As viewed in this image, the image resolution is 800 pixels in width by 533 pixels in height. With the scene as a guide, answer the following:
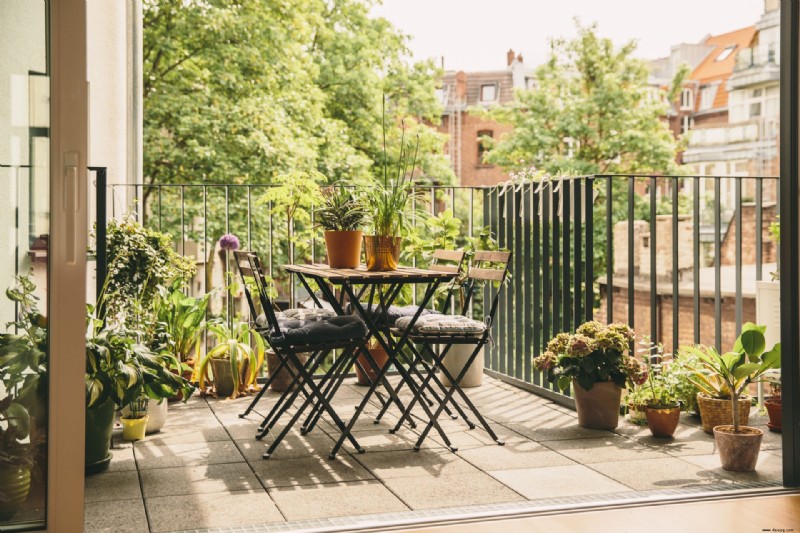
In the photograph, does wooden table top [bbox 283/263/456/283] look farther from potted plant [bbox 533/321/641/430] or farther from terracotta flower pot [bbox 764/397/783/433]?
terracotta flower pot [bbox 764/397/783/433]

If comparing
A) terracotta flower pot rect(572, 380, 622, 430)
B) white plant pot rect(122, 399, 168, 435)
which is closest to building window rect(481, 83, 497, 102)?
terracotta flower pot rect(572, 380, 622, 430)

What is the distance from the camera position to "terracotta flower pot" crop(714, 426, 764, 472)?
11.5 ft

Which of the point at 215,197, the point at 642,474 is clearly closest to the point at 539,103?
the point at 215,197

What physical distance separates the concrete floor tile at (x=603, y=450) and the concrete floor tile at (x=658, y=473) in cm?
7

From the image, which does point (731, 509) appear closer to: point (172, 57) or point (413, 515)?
point (413, 515)

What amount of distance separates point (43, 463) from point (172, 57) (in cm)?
1252

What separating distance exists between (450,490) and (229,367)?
7.58 feet

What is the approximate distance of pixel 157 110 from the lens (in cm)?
1314

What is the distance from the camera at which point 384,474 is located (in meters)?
3.53

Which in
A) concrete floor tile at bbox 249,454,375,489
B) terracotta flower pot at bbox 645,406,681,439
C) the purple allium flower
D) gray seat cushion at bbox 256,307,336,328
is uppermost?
the purple allium flower

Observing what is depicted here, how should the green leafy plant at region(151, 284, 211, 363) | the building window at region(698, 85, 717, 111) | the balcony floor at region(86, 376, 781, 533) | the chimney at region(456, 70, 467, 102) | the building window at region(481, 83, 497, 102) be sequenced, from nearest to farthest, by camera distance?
the balcony floor at region(86, 376, 781, 533) → the green leafy plant at region(151, 284, 211, 363) → the chimney at region(456, 70, 467, 102) → the building window at region(481, 83, 497, 102) → the building window at region(698, 85, 717, 111)

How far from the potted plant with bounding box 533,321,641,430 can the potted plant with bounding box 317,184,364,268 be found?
1235mm

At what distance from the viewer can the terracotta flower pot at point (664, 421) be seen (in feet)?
13.6

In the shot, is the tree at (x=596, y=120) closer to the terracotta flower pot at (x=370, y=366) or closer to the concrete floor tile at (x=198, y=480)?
the terracotta flower pot at (x=370, y=366)
